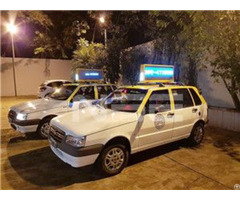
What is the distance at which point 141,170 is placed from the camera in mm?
4555

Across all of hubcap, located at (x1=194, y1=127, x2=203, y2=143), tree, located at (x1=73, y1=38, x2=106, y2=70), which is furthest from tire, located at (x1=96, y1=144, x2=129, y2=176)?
tree, located at (x1=73, y1=38, x2=106, y2=70)

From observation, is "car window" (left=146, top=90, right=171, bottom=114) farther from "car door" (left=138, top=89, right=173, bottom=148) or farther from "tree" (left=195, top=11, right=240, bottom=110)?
"tree" (left=195, top=11, right=240, bottom=110)

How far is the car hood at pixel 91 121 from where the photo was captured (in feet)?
13.4

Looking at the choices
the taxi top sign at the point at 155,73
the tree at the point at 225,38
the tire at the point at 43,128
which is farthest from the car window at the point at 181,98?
the tire at the point at 43,128

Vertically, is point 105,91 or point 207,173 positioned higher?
point 105,91

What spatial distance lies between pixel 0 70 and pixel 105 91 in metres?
12.3

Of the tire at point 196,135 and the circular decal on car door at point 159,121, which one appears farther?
the tire at point 196,135

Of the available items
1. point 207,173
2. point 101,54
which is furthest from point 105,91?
point 101,54

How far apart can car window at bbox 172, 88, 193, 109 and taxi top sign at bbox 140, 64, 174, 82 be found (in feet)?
1.88

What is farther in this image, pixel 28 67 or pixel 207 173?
pixel 28 67

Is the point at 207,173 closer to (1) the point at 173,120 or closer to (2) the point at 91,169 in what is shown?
(1) the point at 173,120

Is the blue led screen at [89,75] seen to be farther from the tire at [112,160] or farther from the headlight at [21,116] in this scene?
the tire at [112,160]

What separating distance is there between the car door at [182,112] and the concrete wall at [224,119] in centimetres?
254

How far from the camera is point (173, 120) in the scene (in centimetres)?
525
